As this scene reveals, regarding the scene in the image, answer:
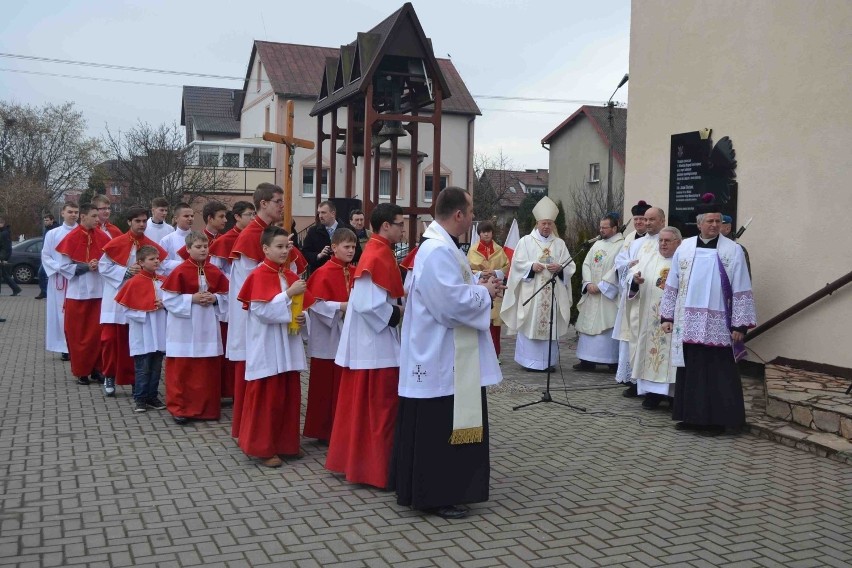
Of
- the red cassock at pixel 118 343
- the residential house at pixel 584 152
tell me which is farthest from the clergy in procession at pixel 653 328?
the residential house at pixel 584 152

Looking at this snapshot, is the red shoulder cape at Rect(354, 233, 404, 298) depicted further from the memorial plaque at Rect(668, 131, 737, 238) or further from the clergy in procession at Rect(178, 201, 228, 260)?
the memorial plaque at Rect(668, 131, 737, 238)

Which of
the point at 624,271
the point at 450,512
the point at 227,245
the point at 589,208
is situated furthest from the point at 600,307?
the point at 589,208

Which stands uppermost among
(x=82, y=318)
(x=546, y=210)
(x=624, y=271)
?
(x=546, y=210)

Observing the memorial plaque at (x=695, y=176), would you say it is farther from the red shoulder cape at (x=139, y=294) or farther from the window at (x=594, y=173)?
the window at (x=594, y=173)

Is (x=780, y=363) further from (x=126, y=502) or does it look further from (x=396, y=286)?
(x=126, y=502)

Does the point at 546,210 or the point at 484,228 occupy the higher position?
the point at 546,210

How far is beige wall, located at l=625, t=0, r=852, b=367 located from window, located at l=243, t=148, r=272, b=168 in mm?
31725

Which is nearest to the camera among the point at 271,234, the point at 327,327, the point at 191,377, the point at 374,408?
the point at 374,408

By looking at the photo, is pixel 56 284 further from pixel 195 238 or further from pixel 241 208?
pixel 195 238

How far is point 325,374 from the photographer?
7105mm

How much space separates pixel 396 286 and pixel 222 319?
3.10 meters

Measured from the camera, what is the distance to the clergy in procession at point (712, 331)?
767 centimetres

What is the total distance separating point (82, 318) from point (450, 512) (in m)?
6.29

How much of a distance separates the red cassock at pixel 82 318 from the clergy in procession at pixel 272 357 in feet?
13.1
